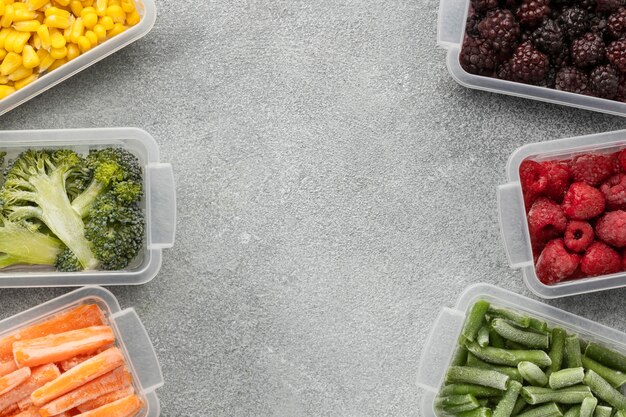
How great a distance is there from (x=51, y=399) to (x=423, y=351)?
70 cm

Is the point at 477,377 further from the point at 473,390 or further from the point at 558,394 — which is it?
the point at 558,394

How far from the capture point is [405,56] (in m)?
1.57

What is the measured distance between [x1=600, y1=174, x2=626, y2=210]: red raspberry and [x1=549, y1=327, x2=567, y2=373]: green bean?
26 cm

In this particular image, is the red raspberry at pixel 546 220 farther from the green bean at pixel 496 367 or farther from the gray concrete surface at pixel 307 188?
the green bean at pixel 496 367

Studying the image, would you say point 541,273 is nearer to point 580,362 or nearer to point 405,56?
point 580,362

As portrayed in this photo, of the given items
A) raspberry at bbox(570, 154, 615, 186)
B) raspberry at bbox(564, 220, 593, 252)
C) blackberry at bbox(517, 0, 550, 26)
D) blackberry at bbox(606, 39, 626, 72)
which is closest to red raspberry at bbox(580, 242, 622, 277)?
raspberry at bbox(564, 220, 593, 252)

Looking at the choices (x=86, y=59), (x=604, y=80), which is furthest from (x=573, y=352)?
(x=86, y=59)

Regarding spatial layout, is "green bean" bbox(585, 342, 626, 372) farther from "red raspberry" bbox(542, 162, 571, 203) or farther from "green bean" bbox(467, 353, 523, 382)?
"red raspberry" bbox(542, 162, 571, 203)

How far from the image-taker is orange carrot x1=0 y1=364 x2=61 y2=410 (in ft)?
4.49

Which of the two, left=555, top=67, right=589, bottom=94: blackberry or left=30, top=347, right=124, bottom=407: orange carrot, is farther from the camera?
left=555, top=67, right=589, bottom=94: blackberry

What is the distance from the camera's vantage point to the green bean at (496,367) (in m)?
1.41

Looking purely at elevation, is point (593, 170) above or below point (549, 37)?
below

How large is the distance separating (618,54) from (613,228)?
0.33 metres

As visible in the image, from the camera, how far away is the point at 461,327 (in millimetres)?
1458
